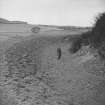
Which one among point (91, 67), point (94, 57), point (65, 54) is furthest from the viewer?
point (65, 54)

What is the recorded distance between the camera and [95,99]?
8.38 metres

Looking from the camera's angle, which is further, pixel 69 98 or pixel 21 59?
pixel 21 59

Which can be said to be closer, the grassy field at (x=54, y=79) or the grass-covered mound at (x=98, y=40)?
the grassy field at (x=54, y=79)

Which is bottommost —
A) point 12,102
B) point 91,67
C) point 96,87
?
point 12,102

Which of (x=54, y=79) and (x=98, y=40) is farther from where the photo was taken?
(x=98, y=40)

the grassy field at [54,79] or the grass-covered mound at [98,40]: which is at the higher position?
the grass-covered mound at [98,40]

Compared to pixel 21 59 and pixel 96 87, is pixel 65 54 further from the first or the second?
pixel 96 87

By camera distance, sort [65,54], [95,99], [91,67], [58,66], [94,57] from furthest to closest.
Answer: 1. [65,54]
2. [58,66]
3. [94,57]
4. [91,67]
5. [95,99]

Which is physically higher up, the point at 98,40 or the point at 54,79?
the point at 98,40

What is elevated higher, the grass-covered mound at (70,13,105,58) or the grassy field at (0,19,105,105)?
the grass-covered mound at (70,13,105,58)

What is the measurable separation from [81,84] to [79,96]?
4.30 feet

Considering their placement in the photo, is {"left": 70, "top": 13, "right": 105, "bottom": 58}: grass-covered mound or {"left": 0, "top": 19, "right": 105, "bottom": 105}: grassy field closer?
{"left": 0, "top": 19, "right": 105, "bottom": 105}: grassy field

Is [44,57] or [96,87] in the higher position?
[44,57]

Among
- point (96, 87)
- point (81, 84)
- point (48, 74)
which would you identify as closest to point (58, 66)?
point (48, 74)
